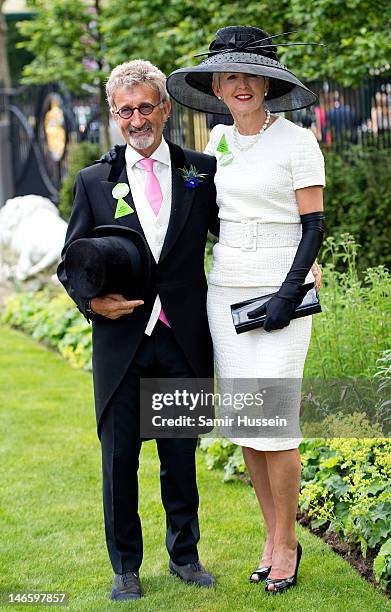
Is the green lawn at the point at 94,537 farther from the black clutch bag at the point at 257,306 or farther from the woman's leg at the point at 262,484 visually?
the black clutch bag at the point at 257,306

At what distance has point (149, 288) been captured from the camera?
4.09 m

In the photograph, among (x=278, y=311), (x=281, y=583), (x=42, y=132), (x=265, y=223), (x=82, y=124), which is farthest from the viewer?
(x=42, y=132)

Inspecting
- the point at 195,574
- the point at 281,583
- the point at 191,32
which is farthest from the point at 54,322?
the point at 281,583

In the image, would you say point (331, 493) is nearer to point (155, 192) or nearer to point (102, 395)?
point (102, 395)

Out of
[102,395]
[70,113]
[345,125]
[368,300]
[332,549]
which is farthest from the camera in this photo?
[70,113]

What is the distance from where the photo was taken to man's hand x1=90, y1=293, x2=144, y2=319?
4.00 meters

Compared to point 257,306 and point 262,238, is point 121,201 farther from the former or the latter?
point 257,306

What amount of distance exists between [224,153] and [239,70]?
348 millimetres

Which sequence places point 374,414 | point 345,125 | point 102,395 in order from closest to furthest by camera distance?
point 102,395
point 374,414
point 345,125

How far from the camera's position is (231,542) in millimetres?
4934

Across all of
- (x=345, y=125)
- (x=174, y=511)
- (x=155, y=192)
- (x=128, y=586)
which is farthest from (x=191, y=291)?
(x=345, y=125)

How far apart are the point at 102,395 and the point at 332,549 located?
1.33 metres

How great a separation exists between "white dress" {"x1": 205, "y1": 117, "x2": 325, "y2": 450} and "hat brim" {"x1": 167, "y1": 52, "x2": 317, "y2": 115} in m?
0.18

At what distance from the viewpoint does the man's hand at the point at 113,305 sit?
400 cm
